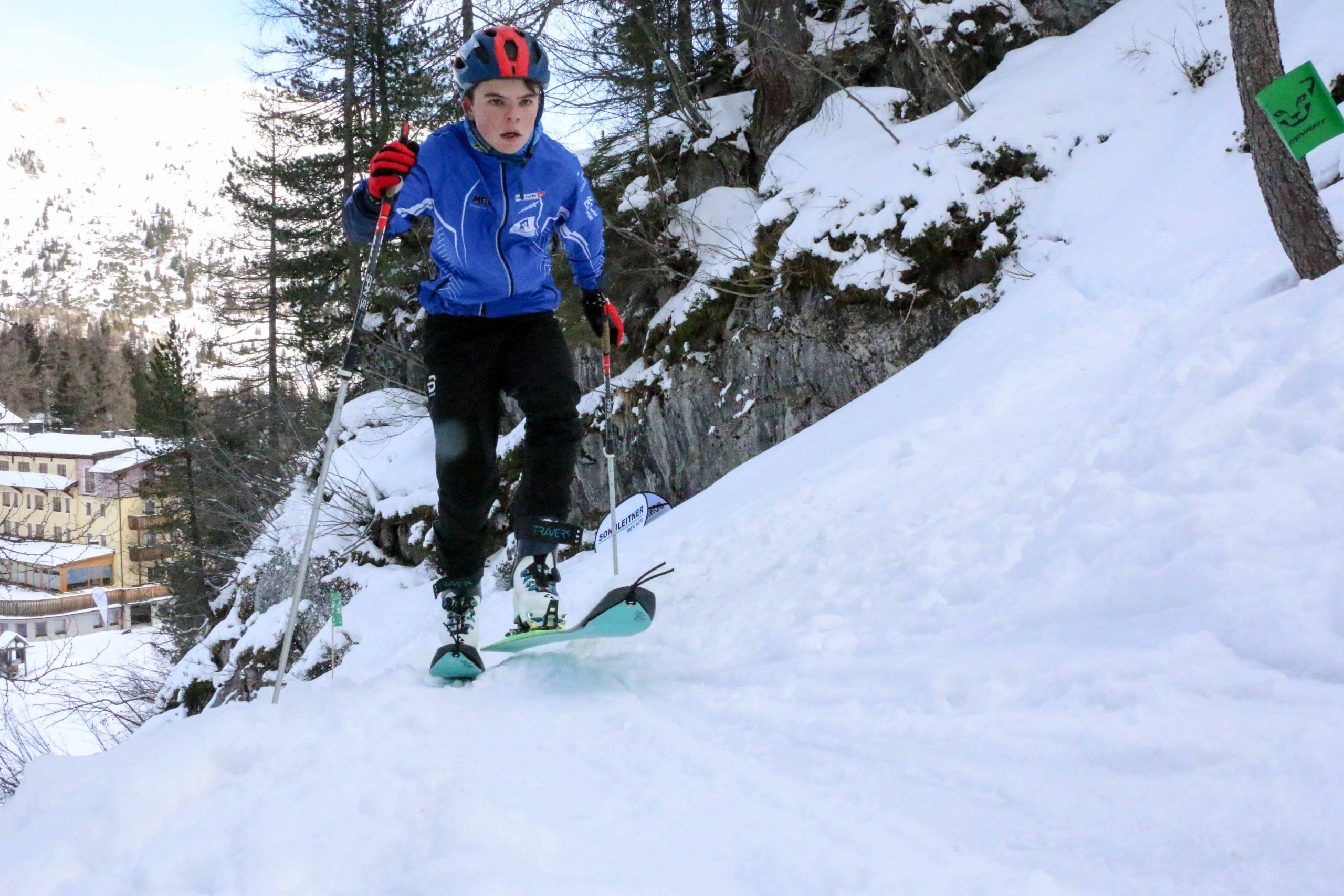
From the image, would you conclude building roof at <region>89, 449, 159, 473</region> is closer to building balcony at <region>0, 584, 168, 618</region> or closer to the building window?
building balcony at <region>0, 584, 168, 618</region>

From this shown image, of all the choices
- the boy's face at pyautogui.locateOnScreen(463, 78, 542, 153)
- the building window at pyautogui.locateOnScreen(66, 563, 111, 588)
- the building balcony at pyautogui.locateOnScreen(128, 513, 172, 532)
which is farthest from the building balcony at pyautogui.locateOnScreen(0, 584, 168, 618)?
the boy's face at pyautogui.locateOnScreen(463, 78, 542, 153)

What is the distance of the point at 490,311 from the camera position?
3.31m

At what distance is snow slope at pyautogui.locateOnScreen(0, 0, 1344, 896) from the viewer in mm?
1509

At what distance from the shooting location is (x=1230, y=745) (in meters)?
1.57

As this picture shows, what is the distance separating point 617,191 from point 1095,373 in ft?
31.1

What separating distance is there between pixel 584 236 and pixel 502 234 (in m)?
0.46

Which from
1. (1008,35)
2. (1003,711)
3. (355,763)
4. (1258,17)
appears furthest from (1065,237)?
(355,763)

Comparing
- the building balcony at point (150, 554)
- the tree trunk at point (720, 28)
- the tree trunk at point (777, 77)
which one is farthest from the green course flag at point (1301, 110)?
the building balcony at point (150, 554)

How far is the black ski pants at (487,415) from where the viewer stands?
3.29 m

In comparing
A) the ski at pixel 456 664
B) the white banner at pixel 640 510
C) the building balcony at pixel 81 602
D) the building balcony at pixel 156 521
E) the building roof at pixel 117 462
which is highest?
the ski at pixel 456 664

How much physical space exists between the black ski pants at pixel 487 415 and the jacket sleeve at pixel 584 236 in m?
0.40

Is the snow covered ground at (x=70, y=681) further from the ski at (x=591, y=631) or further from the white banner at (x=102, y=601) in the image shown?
the white banner at (x=102, y=601)

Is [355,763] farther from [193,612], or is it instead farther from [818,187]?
[193,612]

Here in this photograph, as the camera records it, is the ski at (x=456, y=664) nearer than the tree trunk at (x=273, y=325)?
Yes
